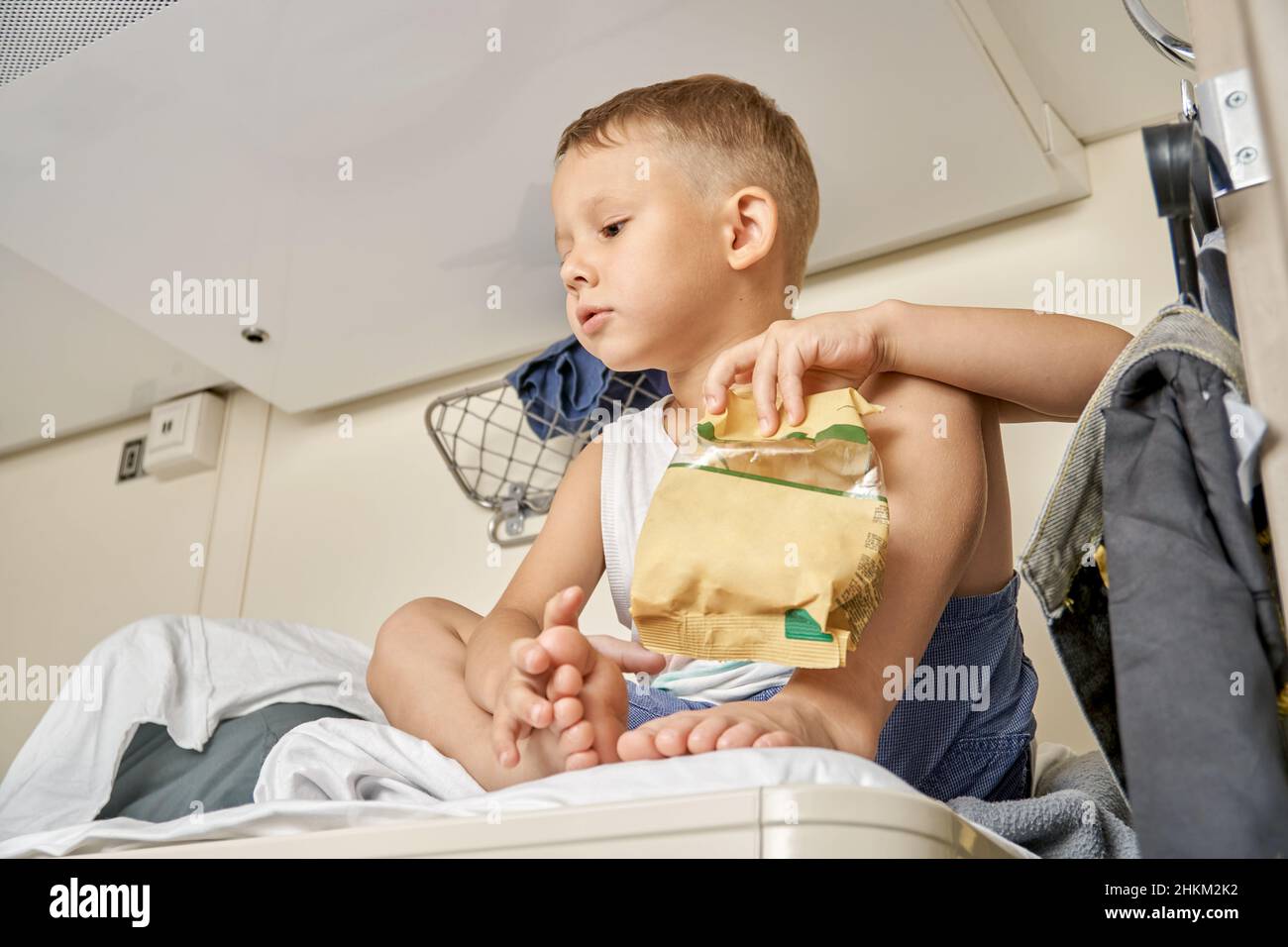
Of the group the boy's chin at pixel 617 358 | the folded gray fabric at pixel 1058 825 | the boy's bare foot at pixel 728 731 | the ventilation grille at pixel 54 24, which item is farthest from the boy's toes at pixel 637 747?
the ventilation grille at pixel 54 24

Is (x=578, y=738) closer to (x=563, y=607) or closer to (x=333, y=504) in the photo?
(x=563, y=607)

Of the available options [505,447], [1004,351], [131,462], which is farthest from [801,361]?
[131,462]

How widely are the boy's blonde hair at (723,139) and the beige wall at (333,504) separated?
333 mm

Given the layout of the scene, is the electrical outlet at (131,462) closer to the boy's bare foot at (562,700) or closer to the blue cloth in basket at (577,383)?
the blue cloth in basket at (577,383)

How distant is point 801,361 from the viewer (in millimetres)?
715

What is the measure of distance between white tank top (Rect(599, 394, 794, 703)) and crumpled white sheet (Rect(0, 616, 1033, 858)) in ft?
0.76

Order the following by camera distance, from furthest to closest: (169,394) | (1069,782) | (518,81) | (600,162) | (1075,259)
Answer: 1. (169,394)
2. (1075,259)
3. (518,81)
4. (600,162)
5. (1069,782)

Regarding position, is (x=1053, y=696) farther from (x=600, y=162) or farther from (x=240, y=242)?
(x=240, y=242)

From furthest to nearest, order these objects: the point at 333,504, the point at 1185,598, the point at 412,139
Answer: the point at 333,504
the point at 412,139
the point at 1185,598

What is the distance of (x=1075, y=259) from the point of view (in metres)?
1.38

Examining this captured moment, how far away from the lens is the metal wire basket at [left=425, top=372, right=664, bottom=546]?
1.58 metres

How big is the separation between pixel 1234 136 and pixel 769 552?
0.29 meters
